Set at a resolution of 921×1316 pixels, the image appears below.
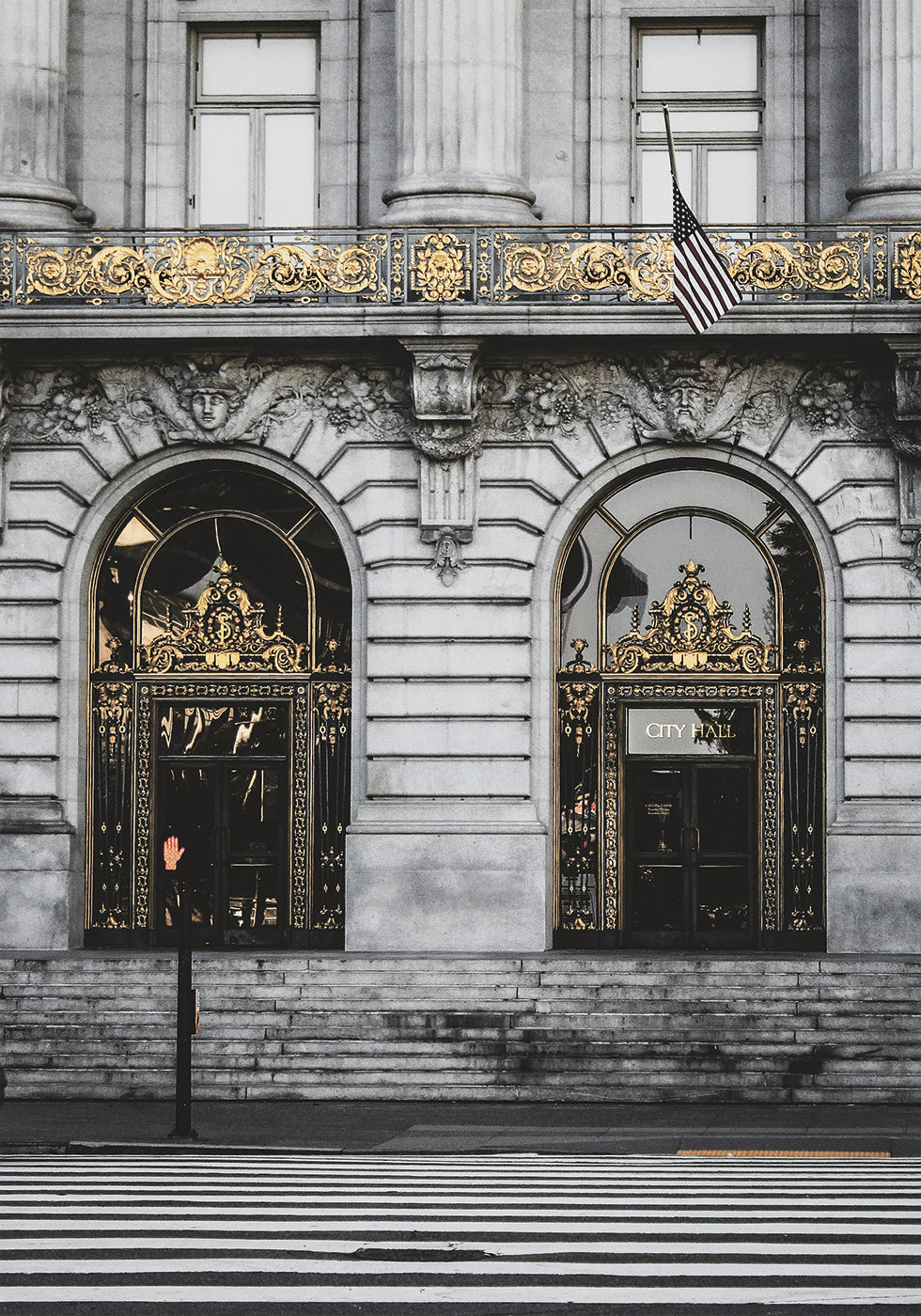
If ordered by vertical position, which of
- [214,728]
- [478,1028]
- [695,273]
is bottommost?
[478,1028]

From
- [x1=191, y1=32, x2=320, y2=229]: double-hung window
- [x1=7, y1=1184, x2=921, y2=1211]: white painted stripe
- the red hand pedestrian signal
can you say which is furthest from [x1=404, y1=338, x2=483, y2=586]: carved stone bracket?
[x1=7, y1=1184, x2=921, y2=1211]: white painted stripe

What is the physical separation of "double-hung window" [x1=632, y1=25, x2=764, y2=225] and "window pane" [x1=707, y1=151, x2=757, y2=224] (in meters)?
0.01

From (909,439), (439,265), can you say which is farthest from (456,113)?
(909,439)

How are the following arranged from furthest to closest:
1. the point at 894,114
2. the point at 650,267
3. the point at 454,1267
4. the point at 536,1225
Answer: the point at 894,114, the point at 650,267, the point at 536,1225, the point at 454,1267

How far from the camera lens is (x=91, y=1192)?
1403cm

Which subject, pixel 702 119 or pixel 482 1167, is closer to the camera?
pixel 482 1167

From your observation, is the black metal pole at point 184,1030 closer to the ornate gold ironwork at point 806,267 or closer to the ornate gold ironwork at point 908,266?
the ornate gold ironwork at point 806,267

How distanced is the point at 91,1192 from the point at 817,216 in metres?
18.9

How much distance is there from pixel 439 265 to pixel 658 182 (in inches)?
159

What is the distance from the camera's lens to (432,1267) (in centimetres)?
1116

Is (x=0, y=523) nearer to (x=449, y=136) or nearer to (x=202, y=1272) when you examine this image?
(x=449, y=136)

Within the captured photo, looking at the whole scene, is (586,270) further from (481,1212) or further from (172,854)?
(481,1212)

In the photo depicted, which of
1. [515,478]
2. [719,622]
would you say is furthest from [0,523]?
[719,622]

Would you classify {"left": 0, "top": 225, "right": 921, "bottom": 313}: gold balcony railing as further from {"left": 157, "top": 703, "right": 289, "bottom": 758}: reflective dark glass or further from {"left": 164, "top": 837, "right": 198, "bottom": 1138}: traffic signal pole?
{"left": 164, "top": 837, "right": 198, "bottom": 1138}: traffic signal pole
